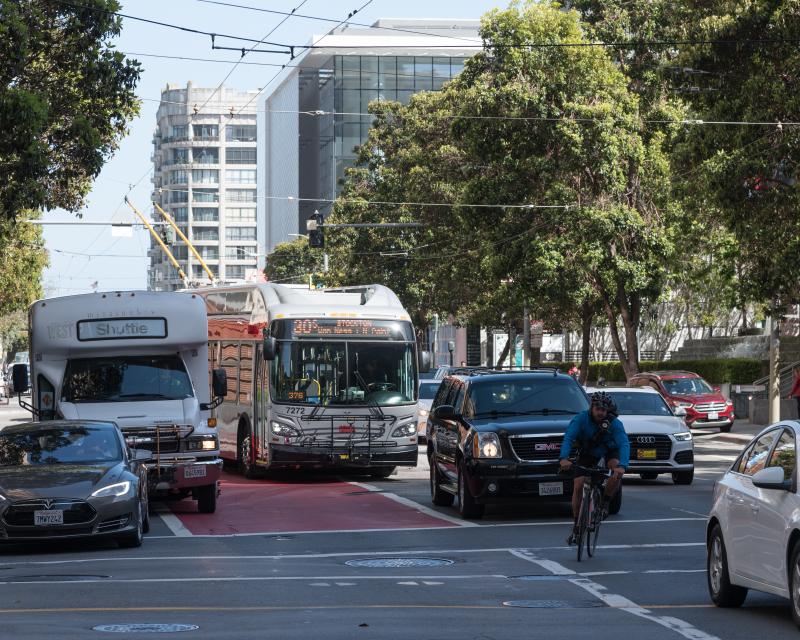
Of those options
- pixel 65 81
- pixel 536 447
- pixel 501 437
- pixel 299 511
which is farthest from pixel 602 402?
pixel 65 81

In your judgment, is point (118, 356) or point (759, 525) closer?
point (759, 525)

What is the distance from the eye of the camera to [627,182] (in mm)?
47312

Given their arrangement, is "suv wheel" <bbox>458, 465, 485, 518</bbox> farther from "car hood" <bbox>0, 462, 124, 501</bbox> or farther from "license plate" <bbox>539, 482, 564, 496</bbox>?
"car hood" <bbox>0, 462, 124, 501</bbox>

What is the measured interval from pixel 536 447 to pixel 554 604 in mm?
7358

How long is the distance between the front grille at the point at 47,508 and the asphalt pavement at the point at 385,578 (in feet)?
1.30

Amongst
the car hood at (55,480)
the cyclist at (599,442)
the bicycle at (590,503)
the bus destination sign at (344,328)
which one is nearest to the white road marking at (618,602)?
the bicycle at (590,503)

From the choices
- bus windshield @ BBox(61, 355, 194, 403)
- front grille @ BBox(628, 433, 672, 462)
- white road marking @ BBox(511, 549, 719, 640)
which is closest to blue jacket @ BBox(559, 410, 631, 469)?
white road marking @ BBox(511, 549, 719, 640)

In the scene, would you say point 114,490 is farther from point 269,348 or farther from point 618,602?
point 269,348

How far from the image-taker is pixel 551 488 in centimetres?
1997

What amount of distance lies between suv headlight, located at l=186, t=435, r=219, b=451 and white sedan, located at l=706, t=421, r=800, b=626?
33.3ft

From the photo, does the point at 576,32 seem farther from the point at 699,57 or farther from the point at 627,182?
the point at 699,57

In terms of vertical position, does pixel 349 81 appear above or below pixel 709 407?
above

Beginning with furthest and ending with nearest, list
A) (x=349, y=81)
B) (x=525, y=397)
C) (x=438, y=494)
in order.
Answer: (x=349, y=81) < (x=438, y=494) < (x=525, y=397)

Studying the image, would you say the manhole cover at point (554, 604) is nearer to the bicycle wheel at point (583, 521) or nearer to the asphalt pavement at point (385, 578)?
the asphalt pavement at point (385, 578)
